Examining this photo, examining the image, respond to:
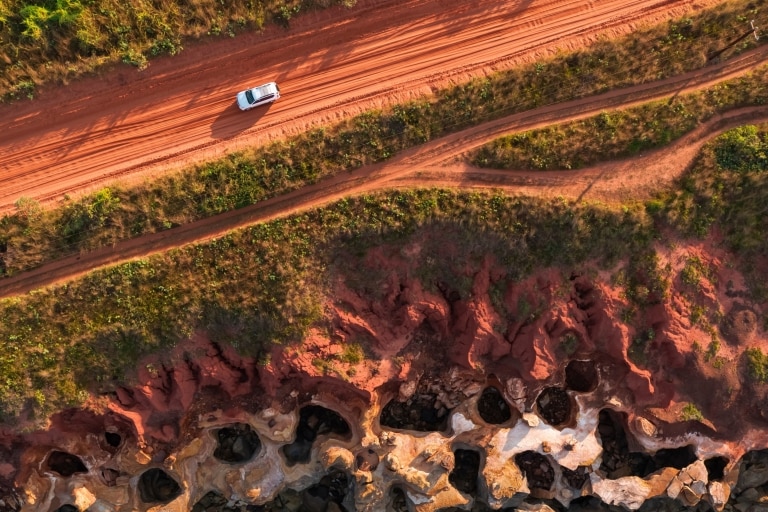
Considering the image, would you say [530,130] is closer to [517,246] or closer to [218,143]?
[517,246]

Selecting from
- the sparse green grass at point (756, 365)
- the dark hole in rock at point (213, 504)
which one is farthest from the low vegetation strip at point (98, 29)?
the sparse green grass at point (756, 365)

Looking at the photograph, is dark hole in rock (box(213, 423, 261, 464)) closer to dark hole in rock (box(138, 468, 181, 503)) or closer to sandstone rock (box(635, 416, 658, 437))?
dark hole in rock (box(138, 468, 181, 503))

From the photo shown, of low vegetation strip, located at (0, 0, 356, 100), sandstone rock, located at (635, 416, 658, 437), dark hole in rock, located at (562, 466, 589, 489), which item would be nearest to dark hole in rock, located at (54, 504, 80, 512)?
low vegetation strip, located at (0, 0, 356, 100)

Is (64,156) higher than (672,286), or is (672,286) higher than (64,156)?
(64,156)

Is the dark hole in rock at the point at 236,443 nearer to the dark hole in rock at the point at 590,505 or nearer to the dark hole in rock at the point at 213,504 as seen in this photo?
the dark hole in rock at the point at 213,504

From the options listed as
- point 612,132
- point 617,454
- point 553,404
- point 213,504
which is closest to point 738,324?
point 617,454

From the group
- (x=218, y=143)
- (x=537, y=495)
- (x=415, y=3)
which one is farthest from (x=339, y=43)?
(x=537, y=495)
